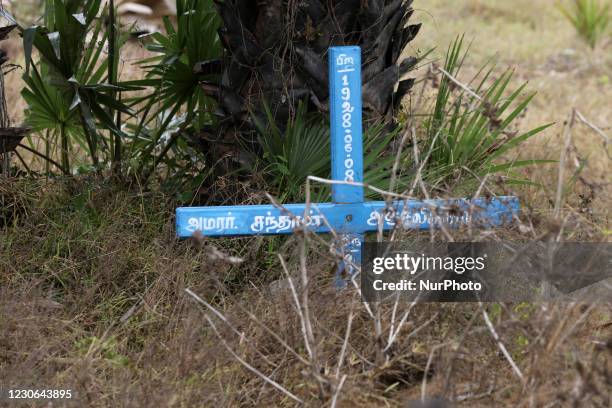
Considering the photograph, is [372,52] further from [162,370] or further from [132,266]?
[162,370]

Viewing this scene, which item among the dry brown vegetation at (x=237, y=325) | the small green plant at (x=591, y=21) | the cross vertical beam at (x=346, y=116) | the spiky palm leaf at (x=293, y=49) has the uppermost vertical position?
the small green plant at (x=591, y=21)

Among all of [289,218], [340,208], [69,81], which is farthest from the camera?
[69,81]

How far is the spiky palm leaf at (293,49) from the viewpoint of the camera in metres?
3.60

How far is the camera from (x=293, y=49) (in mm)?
3607

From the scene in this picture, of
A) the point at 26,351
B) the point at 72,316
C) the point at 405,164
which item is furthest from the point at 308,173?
the point at 26,351

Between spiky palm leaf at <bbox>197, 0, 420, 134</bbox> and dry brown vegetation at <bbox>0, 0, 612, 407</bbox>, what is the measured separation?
567mm

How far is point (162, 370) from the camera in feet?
9.33

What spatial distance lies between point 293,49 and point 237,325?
1.20m

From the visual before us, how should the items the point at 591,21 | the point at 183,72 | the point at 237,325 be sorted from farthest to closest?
the point at 591,21
the point at 183,72
the point at 237,325

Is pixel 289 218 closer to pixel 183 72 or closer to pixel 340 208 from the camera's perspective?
pixel 340 208

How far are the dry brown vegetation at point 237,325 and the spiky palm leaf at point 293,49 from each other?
1.86 ft

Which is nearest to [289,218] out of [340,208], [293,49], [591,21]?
[340,208]

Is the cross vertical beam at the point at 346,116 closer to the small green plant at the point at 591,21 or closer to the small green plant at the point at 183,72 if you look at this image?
the small green plant at the point at 183,72

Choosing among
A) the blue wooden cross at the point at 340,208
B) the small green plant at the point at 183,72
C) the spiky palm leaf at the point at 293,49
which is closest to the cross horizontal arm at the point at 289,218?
the blue wooden cross at the point at 340,208
